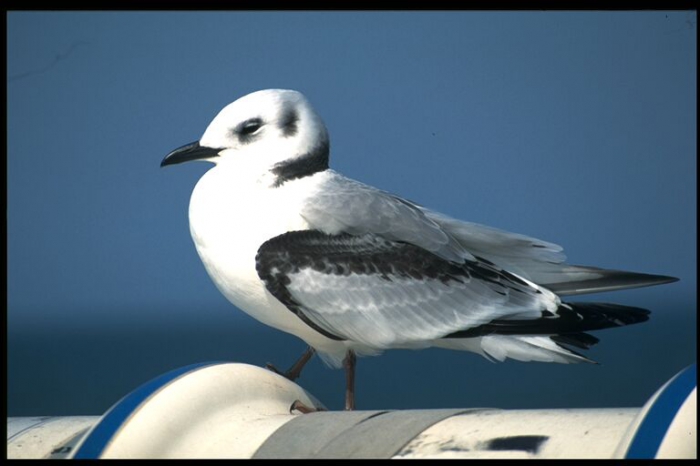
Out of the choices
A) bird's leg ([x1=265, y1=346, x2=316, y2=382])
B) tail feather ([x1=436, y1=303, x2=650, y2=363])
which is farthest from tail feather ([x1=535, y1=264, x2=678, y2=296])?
bird's leg ([x1=265, y1=346, x2=316, y2=382])

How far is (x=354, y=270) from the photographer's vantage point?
12.6 feet

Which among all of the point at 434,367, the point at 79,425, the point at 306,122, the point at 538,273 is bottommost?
the point at 434,367

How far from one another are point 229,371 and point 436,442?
65 centimetres

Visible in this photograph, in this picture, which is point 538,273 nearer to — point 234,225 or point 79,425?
point 234,225

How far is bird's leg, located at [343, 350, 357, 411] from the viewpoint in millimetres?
3807

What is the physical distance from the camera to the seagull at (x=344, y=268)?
12.3ft

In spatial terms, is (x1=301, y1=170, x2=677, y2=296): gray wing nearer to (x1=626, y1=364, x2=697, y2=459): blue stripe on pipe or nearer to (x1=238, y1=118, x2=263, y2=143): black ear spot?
(x1=238, y1=118, x2=263, y2=143): black ear spot

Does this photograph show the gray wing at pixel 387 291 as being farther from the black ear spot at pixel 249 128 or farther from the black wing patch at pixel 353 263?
the black ear spot at pixel 249 128

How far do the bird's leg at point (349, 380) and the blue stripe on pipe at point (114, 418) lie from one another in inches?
34.9

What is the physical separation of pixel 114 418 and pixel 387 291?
47.9 inches

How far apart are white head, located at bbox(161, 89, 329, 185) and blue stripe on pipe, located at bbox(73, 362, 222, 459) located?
108 centimetres

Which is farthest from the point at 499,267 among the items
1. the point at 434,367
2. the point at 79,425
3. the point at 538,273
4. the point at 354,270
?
the point at 434,367

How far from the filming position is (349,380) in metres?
3.82

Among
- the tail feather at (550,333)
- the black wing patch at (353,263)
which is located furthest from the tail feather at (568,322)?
the black wing patch at (353,263)
